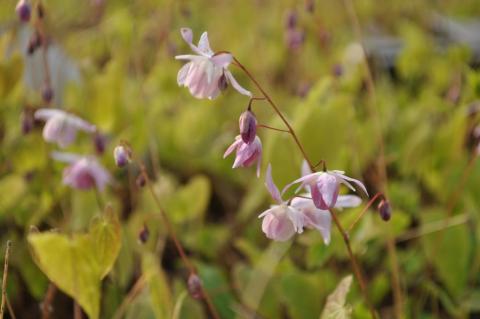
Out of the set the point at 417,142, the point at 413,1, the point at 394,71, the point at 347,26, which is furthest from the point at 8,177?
the point at 413,1

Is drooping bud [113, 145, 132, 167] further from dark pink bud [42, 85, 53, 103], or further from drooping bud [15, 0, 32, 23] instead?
dark pink bud [42, 85, 53, 103]

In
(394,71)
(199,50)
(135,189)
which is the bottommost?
(394,71)

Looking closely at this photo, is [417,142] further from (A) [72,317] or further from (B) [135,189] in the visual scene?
(A) [72,317]

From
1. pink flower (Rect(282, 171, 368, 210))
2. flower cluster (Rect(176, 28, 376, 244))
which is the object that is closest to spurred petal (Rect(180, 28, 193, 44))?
flower cluster (Rect(176, 28, 376, 244))

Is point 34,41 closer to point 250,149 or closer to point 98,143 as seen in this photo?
point 98,143

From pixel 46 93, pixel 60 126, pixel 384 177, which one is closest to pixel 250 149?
pixel 384 177

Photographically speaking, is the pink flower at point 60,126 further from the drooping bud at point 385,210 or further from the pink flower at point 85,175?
the drooping bud at point 385,210
